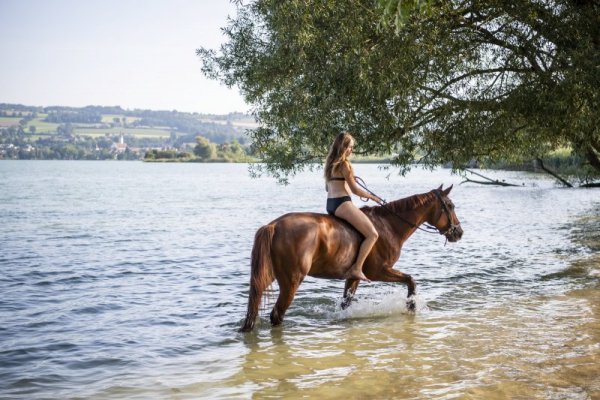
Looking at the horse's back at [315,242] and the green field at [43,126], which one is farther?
the green field at [43,126]

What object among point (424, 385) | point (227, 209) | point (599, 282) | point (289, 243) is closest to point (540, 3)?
point (599, 282)

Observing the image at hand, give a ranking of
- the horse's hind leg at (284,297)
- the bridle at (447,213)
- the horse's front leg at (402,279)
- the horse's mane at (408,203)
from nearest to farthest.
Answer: the horse's hind leg at (284,297), the horse's front leg at (402,279), the horse's mane at (408,203), the bridle at (447,213)

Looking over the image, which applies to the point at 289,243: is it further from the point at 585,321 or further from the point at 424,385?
the point at 585,321

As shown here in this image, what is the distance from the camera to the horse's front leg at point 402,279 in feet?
35.9

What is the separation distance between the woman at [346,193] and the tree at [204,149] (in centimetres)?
16792

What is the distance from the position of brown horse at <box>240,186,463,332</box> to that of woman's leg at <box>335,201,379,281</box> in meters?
0.11

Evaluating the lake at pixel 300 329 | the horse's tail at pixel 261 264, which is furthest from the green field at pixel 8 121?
the horse's tail at pixel 261 264

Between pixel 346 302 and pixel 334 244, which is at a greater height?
pixel 334 244

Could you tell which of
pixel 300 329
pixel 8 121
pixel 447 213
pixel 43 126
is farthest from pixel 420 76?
pixel 43 126

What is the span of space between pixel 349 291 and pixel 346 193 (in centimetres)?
196

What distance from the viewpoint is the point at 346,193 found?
10.2m

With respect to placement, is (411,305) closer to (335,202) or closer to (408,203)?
(408,203)

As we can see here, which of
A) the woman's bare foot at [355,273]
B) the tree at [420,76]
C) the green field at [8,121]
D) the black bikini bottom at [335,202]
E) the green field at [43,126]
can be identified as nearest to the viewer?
the black bikini bottom at [335,202]

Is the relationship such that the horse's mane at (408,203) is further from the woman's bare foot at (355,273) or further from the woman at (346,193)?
the woman's bare foot at (355,273)
